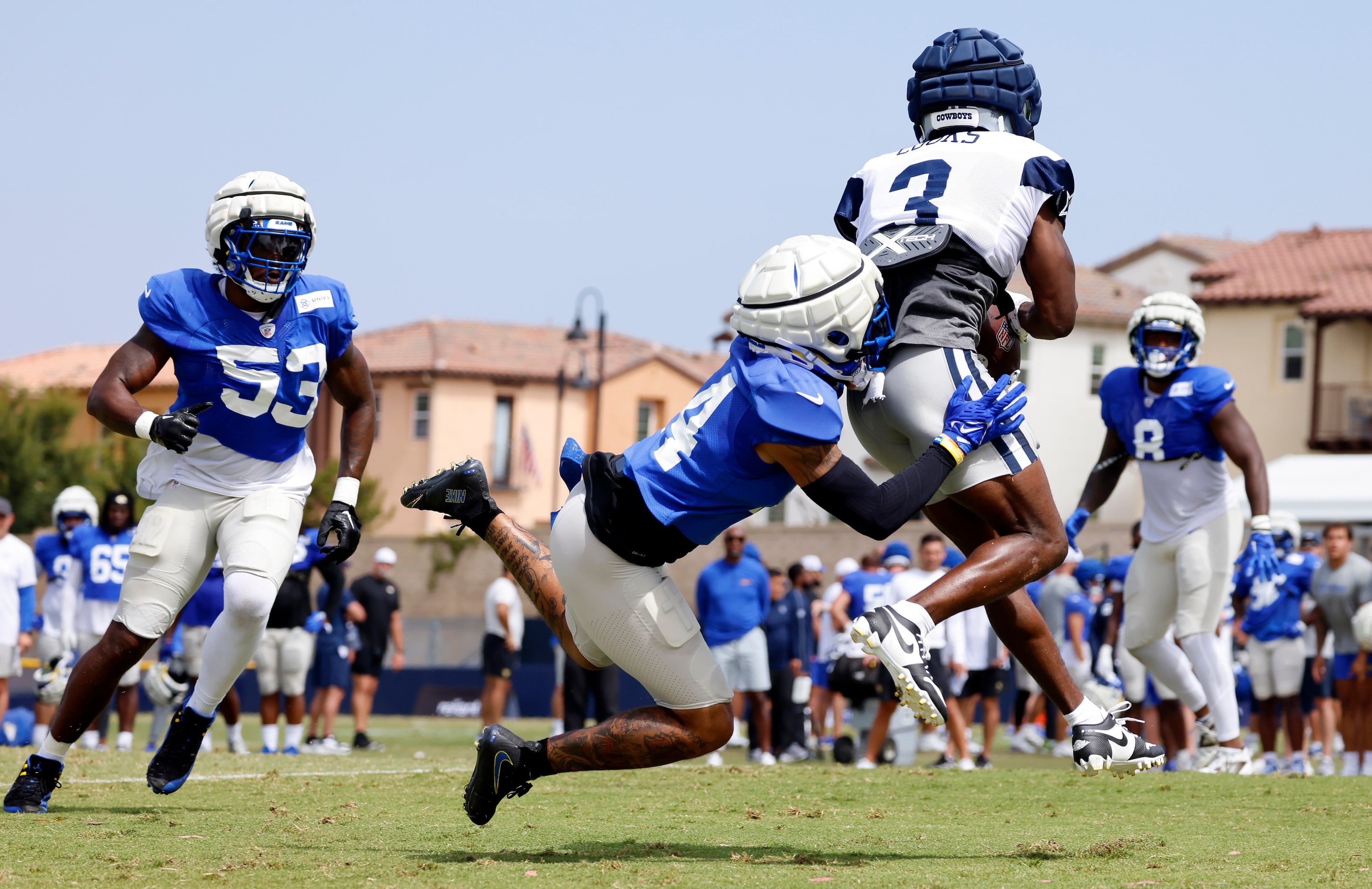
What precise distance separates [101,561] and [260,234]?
26.4 ft

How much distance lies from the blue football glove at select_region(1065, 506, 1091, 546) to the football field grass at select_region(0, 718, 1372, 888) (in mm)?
1206

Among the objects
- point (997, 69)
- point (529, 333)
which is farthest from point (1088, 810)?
point (529, 333)

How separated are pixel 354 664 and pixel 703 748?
13132mm

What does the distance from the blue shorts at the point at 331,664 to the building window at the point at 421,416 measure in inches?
1614

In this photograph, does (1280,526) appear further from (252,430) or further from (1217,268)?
(1217,268)

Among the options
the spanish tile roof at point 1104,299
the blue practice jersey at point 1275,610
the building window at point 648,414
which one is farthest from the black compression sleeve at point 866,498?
the building window at point 648,414

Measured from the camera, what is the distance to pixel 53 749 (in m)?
6.07

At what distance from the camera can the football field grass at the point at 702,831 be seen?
4.50m

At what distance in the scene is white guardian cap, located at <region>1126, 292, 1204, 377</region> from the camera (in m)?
8.66

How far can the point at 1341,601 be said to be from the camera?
41.5 feet

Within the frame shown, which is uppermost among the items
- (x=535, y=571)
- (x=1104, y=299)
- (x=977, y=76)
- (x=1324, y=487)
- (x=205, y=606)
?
(x=1104, y=299)

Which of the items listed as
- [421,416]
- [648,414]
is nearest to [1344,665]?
[421,416]

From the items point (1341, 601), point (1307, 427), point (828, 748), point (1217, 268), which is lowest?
point (828, 748)

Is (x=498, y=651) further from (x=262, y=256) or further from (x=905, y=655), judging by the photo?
(x=905, y=655)
